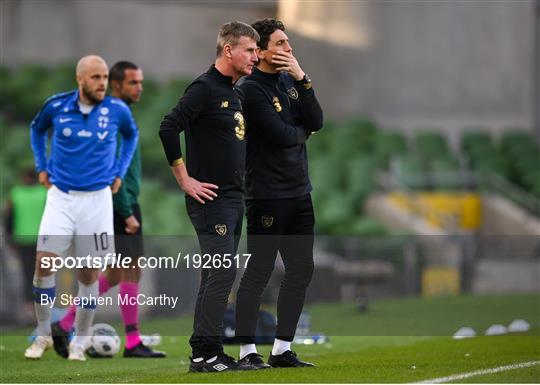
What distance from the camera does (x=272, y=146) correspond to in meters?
7.72

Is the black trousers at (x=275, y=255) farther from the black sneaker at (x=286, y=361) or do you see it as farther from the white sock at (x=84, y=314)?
the white sock at (x=84, y=314)

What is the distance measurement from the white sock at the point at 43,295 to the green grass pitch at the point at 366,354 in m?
0.28

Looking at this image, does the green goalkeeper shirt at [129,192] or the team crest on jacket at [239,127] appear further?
the green goalkeeper shirt at [129,192]

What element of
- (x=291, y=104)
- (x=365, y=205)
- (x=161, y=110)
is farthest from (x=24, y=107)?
(x=291, y=104)

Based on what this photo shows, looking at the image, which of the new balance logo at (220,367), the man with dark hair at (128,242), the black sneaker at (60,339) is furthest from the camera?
the man with dark hair at (128,242)

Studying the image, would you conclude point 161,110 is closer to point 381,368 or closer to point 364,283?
point 364,283

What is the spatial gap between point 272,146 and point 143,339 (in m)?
2.97

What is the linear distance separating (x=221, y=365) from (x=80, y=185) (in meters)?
1.98

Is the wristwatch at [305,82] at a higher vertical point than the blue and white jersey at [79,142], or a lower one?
higher

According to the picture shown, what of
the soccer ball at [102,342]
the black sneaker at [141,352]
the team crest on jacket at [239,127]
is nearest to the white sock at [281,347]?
the team crest on jacket at [239,127]

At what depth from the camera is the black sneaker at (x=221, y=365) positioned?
7.30 meters

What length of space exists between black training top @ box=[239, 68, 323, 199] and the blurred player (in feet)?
4.66

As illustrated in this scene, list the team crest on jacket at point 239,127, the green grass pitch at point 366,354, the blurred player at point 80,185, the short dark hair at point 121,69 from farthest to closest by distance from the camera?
the short dark hair at point 121,69 < the blurred player at point 80,185 < the team crest on jacket at point 239,127 < the green grass pitch at point 366,354

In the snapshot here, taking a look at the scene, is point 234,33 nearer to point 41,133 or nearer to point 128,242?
point 41,133
